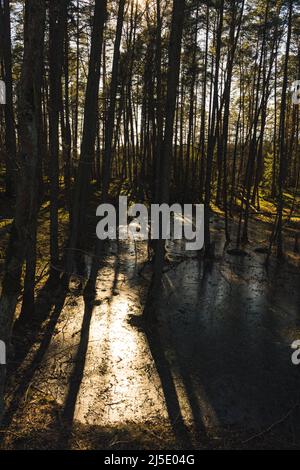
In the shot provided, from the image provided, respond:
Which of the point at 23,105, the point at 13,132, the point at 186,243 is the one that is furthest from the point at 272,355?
the point at 13,132

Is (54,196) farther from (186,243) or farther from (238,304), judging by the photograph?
(186,243)

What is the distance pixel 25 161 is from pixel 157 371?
14.3 feet

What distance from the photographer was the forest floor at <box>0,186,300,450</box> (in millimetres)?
5184

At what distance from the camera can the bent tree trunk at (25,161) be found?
3.36m

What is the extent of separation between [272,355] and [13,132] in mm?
13247

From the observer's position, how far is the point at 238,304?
397 inches

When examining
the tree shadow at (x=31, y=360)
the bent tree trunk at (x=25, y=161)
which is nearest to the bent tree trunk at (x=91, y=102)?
the tree shadow at (x=31, y=360)

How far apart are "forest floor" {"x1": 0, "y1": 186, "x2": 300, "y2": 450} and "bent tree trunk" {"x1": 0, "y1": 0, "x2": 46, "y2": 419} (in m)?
0.31

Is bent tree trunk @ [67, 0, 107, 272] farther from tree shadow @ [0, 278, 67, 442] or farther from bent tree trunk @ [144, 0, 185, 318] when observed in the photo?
bent tree trunk @ [144, 0, 185, 318]

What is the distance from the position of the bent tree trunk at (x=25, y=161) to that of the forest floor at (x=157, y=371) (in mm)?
314

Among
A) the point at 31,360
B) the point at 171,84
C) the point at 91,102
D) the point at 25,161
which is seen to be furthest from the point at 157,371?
the point at 91,102

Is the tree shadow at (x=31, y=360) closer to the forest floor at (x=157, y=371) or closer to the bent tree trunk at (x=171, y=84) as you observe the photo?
the forest floor at (x=157, y=371)

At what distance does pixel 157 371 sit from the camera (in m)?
6.64
